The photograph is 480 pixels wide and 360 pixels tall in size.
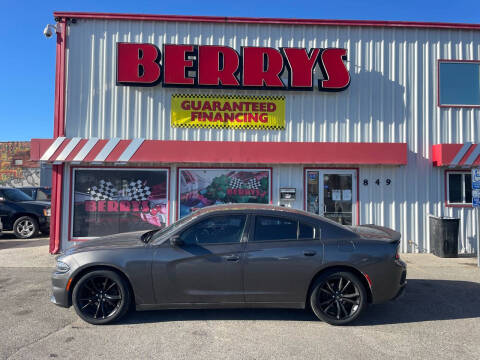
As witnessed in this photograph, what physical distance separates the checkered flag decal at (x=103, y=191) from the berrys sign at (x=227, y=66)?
2.73 meters

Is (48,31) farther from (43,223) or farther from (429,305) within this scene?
(429,305)

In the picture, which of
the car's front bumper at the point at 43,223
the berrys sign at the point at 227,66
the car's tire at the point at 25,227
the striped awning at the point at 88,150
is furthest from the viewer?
the car's front bumper at the point at 43,223

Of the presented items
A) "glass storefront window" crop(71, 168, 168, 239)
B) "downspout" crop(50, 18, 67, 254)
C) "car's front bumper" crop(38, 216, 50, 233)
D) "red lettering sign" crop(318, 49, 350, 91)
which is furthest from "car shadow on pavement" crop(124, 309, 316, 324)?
"car's front bumper" crop(38, 216, 50, 233)

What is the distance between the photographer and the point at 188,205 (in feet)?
29.9

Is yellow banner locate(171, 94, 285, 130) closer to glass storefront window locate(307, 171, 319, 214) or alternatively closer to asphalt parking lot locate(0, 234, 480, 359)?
glass storefront window locate(307, 171, 319, 214)

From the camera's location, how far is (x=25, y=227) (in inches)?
446

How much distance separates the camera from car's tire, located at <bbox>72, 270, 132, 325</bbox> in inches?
167

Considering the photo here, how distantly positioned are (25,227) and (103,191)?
14.4 feet

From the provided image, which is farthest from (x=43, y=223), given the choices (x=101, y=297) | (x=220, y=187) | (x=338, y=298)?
(x=338, y=298)

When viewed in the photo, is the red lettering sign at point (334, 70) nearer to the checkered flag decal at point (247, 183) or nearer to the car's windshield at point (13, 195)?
the checkered flag decal at point (247, 183)

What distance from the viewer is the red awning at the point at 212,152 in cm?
850

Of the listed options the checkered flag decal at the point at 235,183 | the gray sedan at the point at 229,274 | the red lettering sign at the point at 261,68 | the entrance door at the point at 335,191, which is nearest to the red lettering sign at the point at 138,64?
the red lettering sign at the point at 261,68

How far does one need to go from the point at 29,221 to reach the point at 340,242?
429 inches

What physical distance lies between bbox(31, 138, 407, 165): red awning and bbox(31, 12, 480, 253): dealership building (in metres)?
0.19
